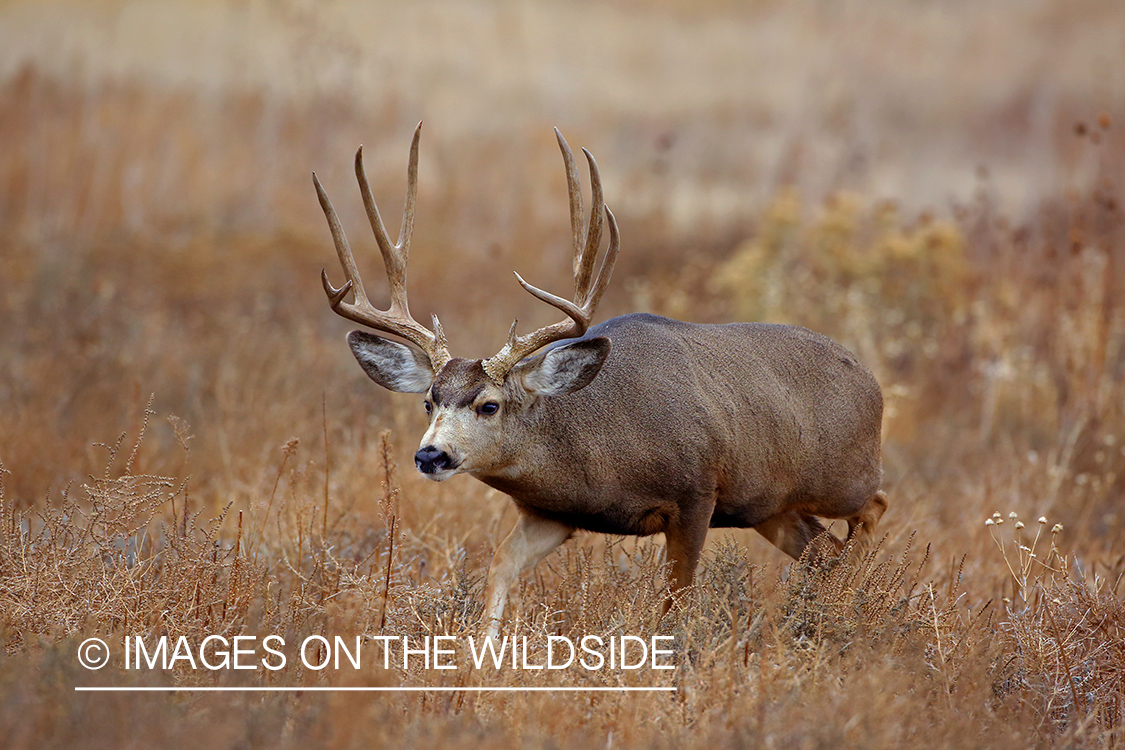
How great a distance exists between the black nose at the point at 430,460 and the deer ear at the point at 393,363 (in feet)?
2.21

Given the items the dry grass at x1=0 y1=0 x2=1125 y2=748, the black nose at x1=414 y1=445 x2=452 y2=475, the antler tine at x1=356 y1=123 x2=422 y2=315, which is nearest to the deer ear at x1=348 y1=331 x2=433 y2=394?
the antler tine at x1=356 y1=123 x2=422 y2=315

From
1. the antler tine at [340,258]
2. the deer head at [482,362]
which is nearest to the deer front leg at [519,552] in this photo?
the deer head at [482,362]

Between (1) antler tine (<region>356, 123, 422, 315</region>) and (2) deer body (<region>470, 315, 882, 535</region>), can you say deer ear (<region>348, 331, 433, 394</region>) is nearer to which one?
(1) antler tine (<region>356, 123, 422, 315</region>)

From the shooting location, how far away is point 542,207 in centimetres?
1684

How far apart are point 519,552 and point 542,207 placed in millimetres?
11791

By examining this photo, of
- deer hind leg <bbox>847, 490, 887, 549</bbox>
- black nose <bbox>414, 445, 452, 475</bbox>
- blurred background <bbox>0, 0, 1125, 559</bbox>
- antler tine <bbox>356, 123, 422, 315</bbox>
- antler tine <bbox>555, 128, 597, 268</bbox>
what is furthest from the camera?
blurred background <bbox>0, 0, 1125, 559</bbox>

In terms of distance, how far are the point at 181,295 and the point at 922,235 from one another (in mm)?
7273

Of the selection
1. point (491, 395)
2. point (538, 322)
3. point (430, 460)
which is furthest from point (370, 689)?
point (538, 322)

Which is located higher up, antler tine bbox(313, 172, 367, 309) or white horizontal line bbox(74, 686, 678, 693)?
antler tine bbox(313, 172, 367, 309)

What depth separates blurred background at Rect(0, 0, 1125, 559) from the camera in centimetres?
851

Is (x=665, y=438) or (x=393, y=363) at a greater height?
(x=393, y=363)

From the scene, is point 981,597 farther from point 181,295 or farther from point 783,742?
point 181,295

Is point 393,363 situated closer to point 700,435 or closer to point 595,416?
point 595,416

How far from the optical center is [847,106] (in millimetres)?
20938
